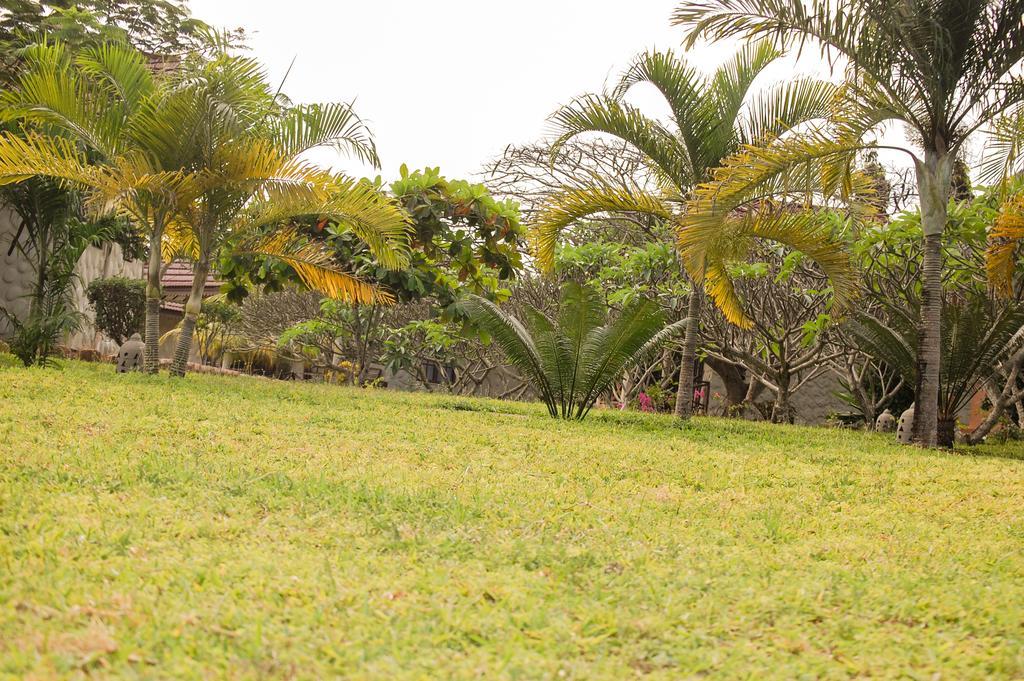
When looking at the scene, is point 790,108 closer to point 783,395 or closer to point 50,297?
point 783,395

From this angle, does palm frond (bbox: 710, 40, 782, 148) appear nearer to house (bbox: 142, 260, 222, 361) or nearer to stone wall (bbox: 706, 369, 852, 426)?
stone wall (bbox: 706, 369, 852, 426)

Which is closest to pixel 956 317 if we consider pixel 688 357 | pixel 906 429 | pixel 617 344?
pixel 906 429

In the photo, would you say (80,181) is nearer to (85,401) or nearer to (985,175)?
(85,401)

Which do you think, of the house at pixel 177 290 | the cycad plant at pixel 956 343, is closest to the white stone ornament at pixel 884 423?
the cycad plant at pixel 956 343

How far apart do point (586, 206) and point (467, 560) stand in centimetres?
672

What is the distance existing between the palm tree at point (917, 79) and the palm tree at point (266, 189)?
4.02 meters

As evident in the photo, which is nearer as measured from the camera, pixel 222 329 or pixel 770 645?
pixel 770 645

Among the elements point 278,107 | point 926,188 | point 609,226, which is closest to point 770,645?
point 926,188

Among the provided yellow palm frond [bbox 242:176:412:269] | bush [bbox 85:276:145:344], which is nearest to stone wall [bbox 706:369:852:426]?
yellow palm frond [bbox 242:176:412:269]

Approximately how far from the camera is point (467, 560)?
12.3 feet

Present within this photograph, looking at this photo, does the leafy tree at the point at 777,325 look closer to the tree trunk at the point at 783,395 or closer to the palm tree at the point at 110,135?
the tree trunk at the point at 783,395

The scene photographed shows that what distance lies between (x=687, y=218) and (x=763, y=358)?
662cm

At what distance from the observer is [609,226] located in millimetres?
17547

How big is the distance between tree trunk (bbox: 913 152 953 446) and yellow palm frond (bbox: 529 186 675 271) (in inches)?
104
